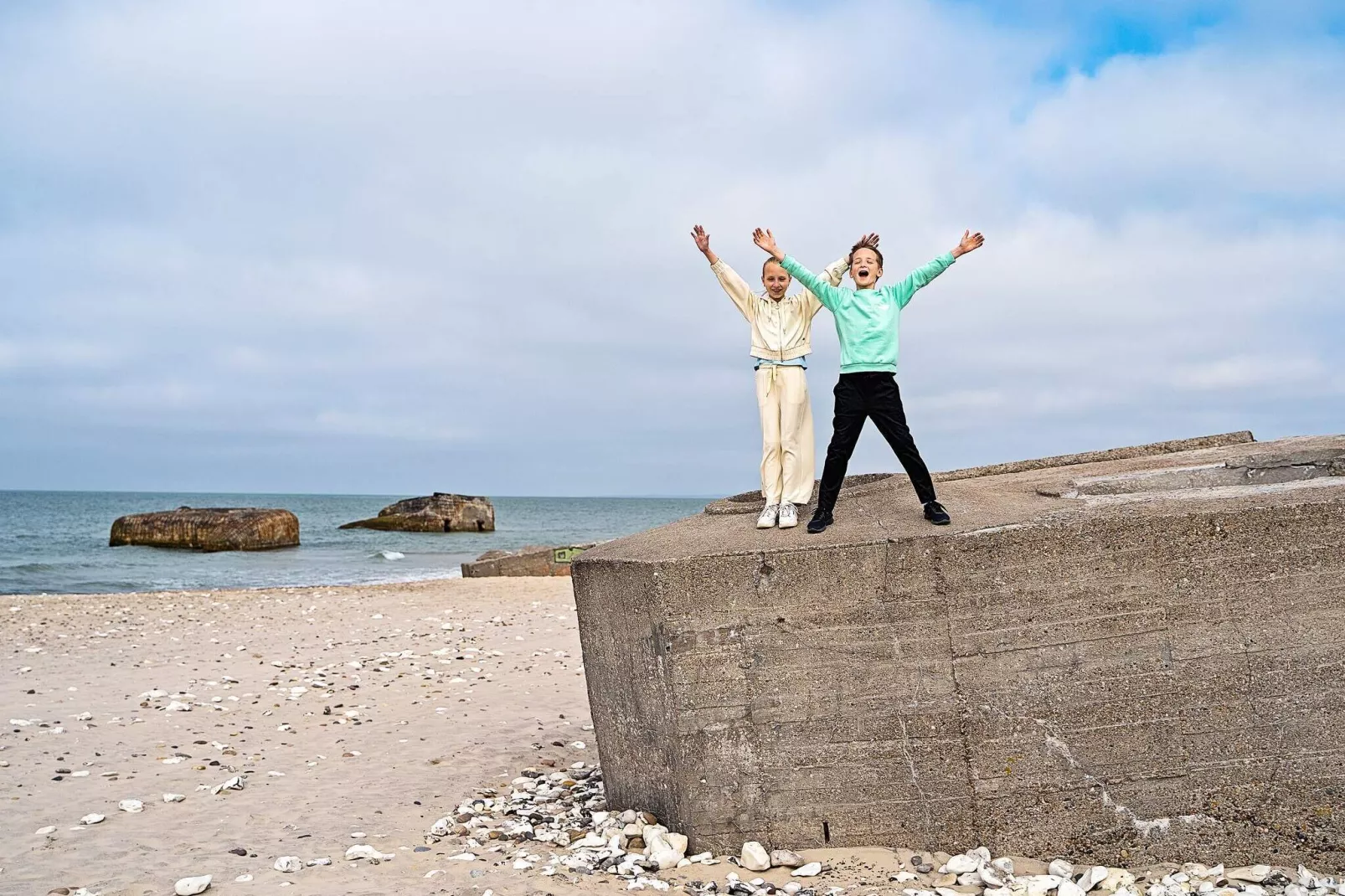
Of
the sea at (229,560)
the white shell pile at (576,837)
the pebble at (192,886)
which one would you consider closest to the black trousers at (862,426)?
the white shell pile at (576,837)

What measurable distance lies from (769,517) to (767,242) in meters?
1.53

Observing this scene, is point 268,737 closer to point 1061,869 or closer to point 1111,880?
point 1061,869

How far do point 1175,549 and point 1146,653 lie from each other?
1.65ft

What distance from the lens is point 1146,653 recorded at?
465cm

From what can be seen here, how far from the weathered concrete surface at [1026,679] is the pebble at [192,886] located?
2271 mm

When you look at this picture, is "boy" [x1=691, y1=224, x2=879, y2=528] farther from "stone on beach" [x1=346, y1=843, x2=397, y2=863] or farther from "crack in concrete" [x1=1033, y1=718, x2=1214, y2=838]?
"stone on beach" [x1=346, y1=843, x2=397, y2=863]

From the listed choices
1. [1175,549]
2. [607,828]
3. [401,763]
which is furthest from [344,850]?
[1175,549]

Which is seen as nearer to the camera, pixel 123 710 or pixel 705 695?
pixel 705 695

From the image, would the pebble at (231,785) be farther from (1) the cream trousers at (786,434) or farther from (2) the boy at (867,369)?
(2) the boy at (867,369)

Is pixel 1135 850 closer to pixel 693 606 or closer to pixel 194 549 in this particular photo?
pixel 693 606

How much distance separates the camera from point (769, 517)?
5508mm

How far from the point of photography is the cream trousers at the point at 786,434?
225 inches

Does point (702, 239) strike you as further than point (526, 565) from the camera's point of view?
No

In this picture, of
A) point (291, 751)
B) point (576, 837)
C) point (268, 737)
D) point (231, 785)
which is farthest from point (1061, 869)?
point (268, 737)
